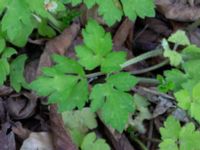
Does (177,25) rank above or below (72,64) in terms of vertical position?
below

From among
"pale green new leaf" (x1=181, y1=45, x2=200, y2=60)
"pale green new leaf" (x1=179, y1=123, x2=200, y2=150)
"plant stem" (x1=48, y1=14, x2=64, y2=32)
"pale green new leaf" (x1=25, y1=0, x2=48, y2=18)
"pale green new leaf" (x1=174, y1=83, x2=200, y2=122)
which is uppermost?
Result: "pale green new leaf" (x1=25, y1=0, x2=48, y2=18)

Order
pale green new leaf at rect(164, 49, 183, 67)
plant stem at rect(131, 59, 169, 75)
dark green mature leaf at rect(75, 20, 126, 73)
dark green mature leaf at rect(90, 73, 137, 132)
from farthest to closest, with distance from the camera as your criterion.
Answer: plant stem at rect(131, 59, 169, 75), pale green new leaf at rect(164, 49, 183, 67), dark green mature leaf at rect(75, 20, 126, 73), dark green mature leaf at rect(90, 73, 137, 132)

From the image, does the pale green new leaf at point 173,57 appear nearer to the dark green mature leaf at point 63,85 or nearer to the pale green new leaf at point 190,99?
the pale green new leaf at point 190,99

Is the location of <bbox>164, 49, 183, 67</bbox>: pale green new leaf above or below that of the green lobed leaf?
above

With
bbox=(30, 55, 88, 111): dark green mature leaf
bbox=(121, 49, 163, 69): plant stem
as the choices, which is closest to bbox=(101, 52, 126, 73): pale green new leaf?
bbox=(30, 55, 88, 111): dark green mature leaf

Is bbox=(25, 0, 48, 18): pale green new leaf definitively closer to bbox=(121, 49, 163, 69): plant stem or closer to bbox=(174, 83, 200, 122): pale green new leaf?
bbox=(121, 49, 163, 69): plant stem

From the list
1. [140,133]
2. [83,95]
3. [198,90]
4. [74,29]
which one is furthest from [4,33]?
[198,90]

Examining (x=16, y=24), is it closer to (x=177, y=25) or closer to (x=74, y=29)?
(x=74, y=29)
